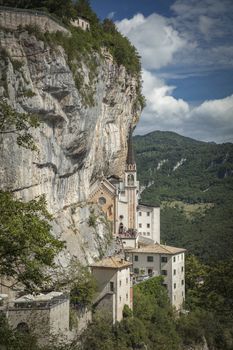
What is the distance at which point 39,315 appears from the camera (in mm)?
35562

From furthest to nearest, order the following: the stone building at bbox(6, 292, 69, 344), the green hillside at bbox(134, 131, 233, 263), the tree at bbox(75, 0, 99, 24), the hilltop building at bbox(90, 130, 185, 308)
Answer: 1. the green hillside at bbox(134, 131, 233, 263)
2. the hilltop building at bbox(90, 130, 185, 308)
3. the tree at bbox(75, 0, 99, 24)
4. the stone building at bbox(6, 292, 69, 344)

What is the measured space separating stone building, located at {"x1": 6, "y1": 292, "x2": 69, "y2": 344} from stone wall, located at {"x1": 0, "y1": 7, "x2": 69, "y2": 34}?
2066cm

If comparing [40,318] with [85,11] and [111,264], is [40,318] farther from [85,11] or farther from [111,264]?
[85,11]

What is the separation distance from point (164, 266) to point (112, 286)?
43.2 feet

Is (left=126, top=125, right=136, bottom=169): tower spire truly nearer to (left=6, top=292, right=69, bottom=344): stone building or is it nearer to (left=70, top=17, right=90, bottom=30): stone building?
(left=70, top=17, right=90, bottom=30): stone building

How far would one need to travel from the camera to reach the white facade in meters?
77.8

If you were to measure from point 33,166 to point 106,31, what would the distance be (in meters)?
28.3

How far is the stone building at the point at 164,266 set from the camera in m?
59.8

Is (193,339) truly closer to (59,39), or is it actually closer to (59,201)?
(59,201)

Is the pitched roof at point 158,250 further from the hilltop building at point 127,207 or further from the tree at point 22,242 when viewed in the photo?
the tree at point 22,242

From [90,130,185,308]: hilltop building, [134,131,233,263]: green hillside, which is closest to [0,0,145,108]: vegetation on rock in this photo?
[90,130,185,308]: hilltop building

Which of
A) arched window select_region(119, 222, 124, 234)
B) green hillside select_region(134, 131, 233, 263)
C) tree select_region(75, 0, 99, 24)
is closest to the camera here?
tree select_region(75, 0, 99, 24)

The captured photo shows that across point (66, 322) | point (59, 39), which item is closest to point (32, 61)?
point (59, 39)

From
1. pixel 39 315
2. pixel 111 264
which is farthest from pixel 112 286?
pixel 39 315
